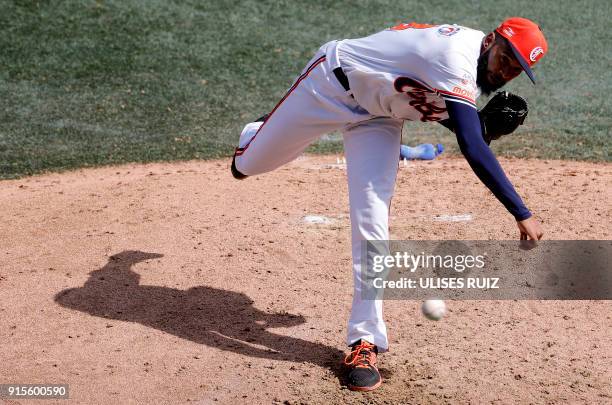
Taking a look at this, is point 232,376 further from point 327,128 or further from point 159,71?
point 159,71

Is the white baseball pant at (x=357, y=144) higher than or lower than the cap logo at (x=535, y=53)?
lower

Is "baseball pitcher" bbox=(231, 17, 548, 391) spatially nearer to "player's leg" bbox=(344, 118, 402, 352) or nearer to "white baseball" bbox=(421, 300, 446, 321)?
"player's leg" bbox=(344, 118, 402, 352)

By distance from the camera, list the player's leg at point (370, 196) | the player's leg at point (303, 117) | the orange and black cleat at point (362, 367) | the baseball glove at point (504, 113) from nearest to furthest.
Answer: the orange and black cleat at point (362, 367) < the player's leg at point (370, 196) < the player's leg at point (303, 117) < the baseball glove at point (504, 113)

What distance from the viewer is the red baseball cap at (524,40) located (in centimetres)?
398

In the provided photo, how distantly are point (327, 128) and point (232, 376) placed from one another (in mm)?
1417

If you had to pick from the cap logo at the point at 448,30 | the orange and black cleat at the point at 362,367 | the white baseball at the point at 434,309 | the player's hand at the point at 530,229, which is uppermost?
the cap logo at the point at 448,30

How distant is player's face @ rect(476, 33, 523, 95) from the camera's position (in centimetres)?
403

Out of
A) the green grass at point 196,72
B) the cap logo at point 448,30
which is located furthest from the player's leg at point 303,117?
the green grass at point 196,72

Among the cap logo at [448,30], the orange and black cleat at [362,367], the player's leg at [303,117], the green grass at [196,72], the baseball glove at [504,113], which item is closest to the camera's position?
the cap logo at [448,30]

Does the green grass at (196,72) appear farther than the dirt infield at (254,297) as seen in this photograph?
Yes

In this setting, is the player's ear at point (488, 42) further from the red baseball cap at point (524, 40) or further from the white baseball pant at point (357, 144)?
the white baseball pant at point (357, 144)

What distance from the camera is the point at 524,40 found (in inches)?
157

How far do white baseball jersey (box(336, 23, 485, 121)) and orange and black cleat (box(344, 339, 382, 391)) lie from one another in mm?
1211

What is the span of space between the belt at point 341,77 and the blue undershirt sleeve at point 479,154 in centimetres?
65
